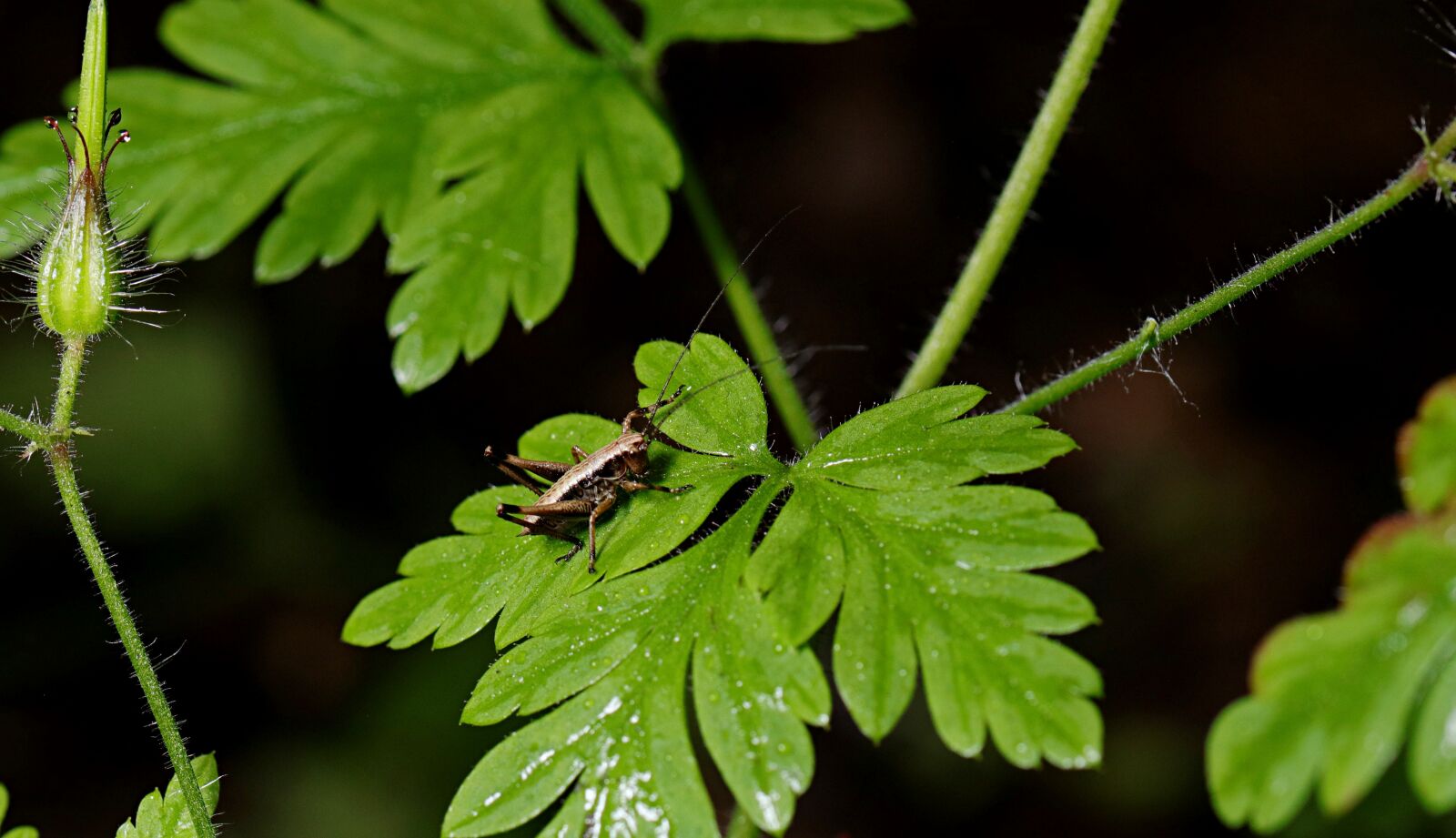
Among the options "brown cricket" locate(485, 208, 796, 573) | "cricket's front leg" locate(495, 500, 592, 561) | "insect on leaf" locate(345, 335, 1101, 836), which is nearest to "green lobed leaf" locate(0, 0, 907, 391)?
"brown cricket" locate(485, 208, 796, 573)

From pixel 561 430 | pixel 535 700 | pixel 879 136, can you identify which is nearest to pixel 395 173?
pixel 561 430

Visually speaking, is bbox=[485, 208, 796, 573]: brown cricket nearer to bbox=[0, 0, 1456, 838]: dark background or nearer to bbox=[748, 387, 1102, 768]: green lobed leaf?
bbox=[748, 387, 1102, 768]: green lobed leaf

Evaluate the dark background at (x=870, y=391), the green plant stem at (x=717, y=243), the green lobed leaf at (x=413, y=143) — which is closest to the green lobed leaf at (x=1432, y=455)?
the green plant stem at (x=717, y=243)

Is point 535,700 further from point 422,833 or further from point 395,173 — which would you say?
point 422,833

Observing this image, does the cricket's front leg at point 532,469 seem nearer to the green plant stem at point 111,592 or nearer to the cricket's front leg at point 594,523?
the cricket's front leg at point 594,523

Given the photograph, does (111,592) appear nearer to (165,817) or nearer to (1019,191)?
(165,817)

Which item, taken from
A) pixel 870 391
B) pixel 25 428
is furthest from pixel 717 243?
pixel 870 391
